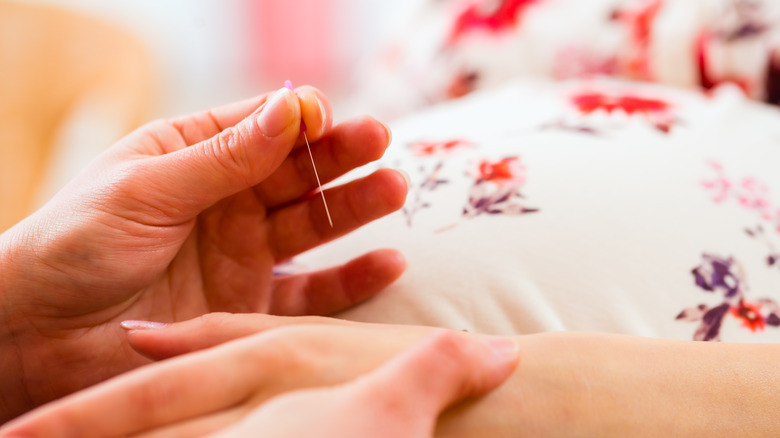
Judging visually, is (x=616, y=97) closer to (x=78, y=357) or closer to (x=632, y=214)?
(x=632, y=214)

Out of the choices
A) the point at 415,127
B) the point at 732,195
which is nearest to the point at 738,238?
the point at 732,195

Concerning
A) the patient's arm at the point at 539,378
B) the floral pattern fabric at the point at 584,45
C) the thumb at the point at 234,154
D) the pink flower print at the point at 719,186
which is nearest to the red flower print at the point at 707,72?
the floral pattern fabric at the point at 584,45

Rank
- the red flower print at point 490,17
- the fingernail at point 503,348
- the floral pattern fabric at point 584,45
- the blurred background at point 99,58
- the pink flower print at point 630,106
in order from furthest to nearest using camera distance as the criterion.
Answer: the blurred background at point 99,58
the red flower print at point 490,17
the floral pattern fabric at point 584,45
the pink flower print at point 630,106
the fingernail at point 503,348

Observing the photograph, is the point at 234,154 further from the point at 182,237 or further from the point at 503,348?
the point at 503,348

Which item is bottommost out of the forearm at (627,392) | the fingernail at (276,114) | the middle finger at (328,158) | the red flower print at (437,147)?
the forearm at (627,392)

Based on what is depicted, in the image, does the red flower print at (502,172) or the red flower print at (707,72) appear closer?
the red flower print at (502,172)

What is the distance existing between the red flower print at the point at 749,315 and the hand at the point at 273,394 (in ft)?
0.98

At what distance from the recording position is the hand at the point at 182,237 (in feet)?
1.83

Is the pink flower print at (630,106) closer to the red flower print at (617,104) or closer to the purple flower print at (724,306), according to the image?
the red flower print at (617,104)

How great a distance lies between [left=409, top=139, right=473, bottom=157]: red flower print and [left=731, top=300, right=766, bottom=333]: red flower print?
1.05 feet

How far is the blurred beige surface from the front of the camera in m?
1.28

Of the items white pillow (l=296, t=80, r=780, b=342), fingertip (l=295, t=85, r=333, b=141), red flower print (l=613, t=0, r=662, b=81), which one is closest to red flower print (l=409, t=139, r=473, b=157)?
white pillow (l=296, t=80, r=780, b=342)

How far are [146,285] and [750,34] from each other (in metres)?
0.89

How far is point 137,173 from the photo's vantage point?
0.56 m
